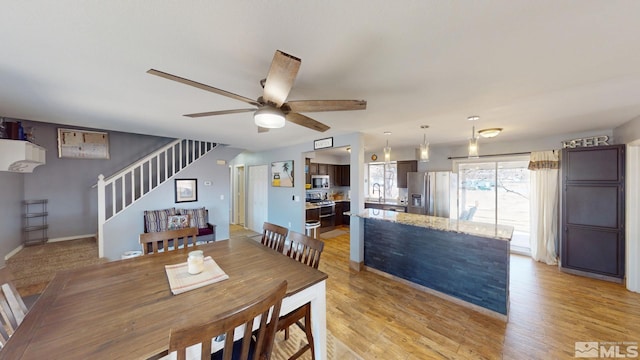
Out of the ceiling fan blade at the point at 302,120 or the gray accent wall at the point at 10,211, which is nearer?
the ceiling fan blade at the point at 302,120

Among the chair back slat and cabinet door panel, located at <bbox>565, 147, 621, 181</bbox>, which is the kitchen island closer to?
the chair back slat

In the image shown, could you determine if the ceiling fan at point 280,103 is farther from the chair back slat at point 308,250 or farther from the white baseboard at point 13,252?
the white baseboard at point 13,252

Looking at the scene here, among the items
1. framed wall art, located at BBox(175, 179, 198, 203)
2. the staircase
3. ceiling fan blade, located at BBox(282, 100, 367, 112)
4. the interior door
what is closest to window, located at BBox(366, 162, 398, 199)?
the interior door

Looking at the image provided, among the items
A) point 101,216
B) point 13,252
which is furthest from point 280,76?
point 13,252

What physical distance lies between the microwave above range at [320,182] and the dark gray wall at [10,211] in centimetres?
541

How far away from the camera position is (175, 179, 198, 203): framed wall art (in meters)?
4.48

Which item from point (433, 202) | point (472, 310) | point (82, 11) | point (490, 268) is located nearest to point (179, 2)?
point (82, 11)

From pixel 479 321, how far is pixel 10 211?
21.1ft

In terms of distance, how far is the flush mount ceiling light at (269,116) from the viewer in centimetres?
156

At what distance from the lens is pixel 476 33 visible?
1198 millimetres

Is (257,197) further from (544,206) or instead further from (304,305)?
(544,206)

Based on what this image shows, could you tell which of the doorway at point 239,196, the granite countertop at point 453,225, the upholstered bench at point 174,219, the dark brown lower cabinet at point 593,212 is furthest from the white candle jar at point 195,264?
the doorway at point 239,196

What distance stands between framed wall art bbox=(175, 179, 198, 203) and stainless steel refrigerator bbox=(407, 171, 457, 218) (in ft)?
16.3

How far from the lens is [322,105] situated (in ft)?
5.08
